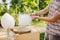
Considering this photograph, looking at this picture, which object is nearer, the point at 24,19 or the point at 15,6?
the point at 24,19

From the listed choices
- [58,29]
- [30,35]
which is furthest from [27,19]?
[58,29]

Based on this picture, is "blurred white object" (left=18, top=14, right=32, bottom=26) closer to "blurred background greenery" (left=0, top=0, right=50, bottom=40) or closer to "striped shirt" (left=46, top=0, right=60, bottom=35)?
"striped shirt" (left=46, top=0, right=60, bottom=35)

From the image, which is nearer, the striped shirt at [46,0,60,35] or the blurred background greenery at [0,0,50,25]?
the striped shirt at [46,0,60,35]

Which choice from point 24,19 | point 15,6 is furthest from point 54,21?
point 15,6

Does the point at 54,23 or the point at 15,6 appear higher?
the point at 54,23

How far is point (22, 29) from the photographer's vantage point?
1683mm

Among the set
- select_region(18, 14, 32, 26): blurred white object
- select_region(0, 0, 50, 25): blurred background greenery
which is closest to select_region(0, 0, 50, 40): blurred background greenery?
select_region(0, 0, 50, 25): blurred background greenery

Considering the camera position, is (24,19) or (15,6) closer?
(24,19)

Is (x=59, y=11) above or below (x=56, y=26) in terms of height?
above

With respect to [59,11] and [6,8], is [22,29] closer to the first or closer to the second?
[59,11]

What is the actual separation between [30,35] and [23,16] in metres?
0.20

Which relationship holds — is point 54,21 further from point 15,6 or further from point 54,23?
point 15,6

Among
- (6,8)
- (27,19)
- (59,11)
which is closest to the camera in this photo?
(59,11)

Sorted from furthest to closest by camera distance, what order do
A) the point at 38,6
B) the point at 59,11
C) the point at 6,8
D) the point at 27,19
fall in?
1. the point at 38,6
2. the point at 6,8
3. the point at 27,19
4. the point at 59,11
